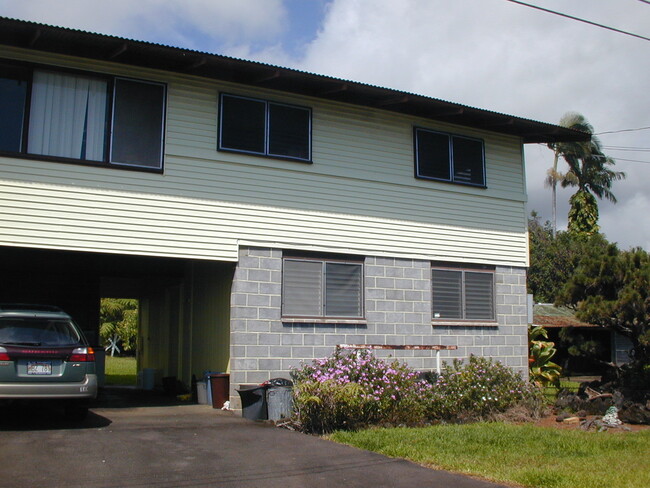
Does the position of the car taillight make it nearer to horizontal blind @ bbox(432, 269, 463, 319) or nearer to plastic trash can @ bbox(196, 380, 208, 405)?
plastic trash can @ bbox(196, 380, 208, 405)

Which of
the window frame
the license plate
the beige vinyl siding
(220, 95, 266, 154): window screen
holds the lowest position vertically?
the license plate

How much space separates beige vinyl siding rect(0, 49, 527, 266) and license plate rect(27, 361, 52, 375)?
8.02ft

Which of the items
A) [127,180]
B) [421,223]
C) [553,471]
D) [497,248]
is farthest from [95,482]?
[497,248]

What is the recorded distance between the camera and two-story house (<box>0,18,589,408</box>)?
38.7ft

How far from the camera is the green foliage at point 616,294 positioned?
46.0 feet

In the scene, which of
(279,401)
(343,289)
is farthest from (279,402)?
(343,289)

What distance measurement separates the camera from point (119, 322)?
4256 cm

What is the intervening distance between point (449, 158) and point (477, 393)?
532 centimetres

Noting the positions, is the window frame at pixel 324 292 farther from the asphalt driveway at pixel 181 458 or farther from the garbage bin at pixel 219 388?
the asphalt driveway at pixel 181 458

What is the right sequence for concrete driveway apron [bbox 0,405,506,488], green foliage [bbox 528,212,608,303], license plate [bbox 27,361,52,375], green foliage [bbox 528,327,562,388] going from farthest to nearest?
green foliage [bbox 528,212,608,303], green foliage [bbox 528,327,562,388], license plate [bbox 27,361,52,375], concrete driveway apron [bbox 0,405,506,488]

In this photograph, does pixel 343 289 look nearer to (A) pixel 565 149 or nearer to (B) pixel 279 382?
(B) pixel 279 382

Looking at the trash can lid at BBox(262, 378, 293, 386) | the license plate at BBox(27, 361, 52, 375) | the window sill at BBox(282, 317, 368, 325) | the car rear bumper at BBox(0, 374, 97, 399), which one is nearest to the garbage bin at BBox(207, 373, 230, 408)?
the trash can lid at BBox(262, 378, 293, 386)

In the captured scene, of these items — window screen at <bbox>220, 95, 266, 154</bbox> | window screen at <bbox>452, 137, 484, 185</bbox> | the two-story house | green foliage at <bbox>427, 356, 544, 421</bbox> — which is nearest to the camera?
the two-story house

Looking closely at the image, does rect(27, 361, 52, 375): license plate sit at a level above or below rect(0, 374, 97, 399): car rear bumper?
above
